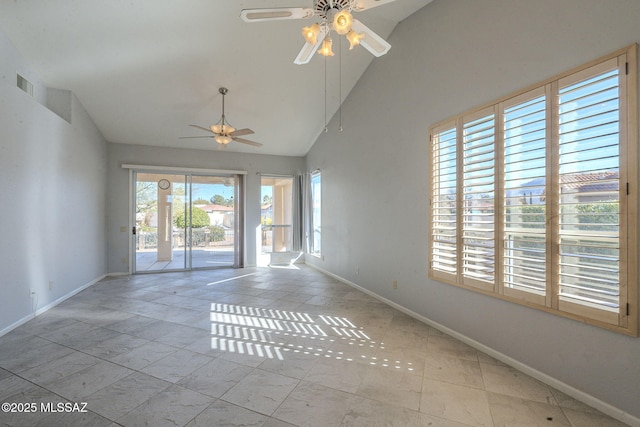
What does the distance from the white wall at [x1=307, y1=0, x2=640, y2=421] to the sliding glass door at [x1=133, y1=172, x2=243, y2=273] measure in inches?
115

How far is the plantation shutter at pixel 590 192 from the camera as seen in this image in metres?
1.83

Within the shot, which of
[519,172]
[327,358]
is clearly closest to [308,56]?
[519,172]

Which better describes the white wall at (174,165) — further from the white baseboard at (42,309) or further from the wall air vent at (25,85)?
the wall air vent at (25,85)

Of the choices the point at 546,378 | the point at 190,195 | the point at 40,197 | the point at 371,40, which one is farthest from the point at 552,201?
the point at 190,195

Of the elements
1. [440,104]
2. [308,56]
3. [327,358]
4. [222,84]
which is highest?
[222,84]

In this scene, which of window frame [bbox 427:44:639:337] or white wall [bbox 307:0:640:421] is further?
white wall [bbox 307:0:640:421]

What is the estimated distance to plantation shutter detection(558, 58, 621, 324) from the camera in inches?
71.9

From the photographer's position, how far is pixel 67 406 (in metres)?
1.93

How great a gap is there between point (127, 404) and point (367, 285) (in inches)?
135

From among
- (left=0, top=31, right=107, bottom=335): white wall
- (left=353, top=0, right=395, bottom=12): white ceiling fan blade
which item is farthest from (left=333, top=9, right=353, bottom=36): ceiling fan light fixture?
(left=0, top=31, right=107, bottom=335): white wall

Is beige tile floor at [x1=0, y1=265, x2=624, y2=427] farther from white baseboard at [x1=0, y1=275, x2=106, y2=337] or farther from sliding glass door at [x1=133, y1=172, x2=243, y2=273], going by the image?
sliding glass door at [x1=133, y1=172, x2=243, y2=273]

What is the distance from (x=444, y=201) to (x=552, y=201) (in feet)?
3.53

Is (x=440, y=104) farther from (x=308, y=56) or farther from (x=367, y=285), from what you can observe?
(x=367, y=285)

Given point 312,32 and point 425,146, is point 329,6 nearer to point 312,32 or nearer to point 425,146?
point 312,32
